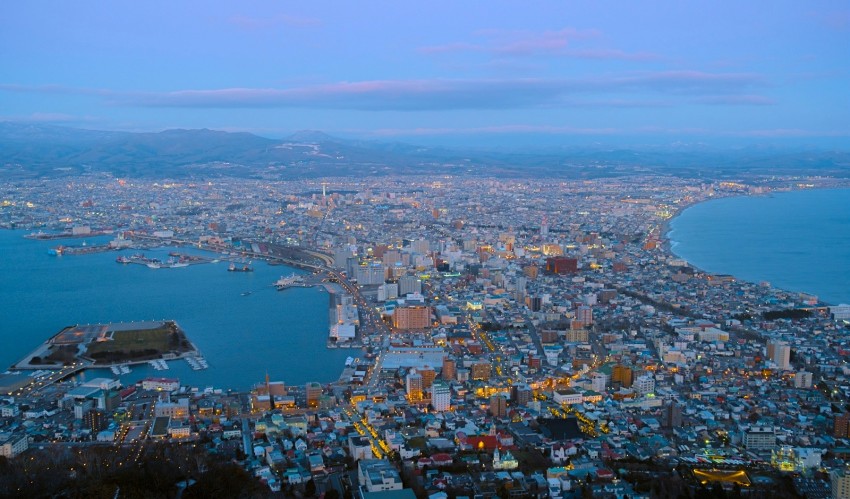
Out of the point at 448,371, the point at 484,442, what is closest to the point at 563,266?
the point at 448,371

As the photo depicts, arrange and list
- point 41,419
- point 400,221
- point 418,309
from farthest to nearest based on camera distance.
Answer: point 400,221 → point 418,309 → point 41,419

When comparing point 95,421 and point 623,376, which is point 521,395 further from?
point 95,421

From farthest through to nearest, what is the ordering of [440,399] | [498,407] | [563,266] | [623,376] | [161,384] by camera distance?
[563,266], [623,376], [161,384], [440,399], [498,407]

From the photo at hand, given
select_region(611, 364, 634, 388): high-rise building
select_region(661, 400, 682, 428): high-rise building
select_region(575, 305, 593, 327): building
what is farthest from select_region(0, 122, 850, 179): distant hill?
select_region(661, 400, 682, 428): high-rise building

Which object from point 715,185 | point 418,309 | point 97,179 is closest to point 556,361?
point 418,309

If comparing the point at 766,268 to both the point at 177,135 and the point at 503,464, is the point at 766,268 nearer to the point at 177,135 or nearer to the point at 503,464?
the point at 503,464
